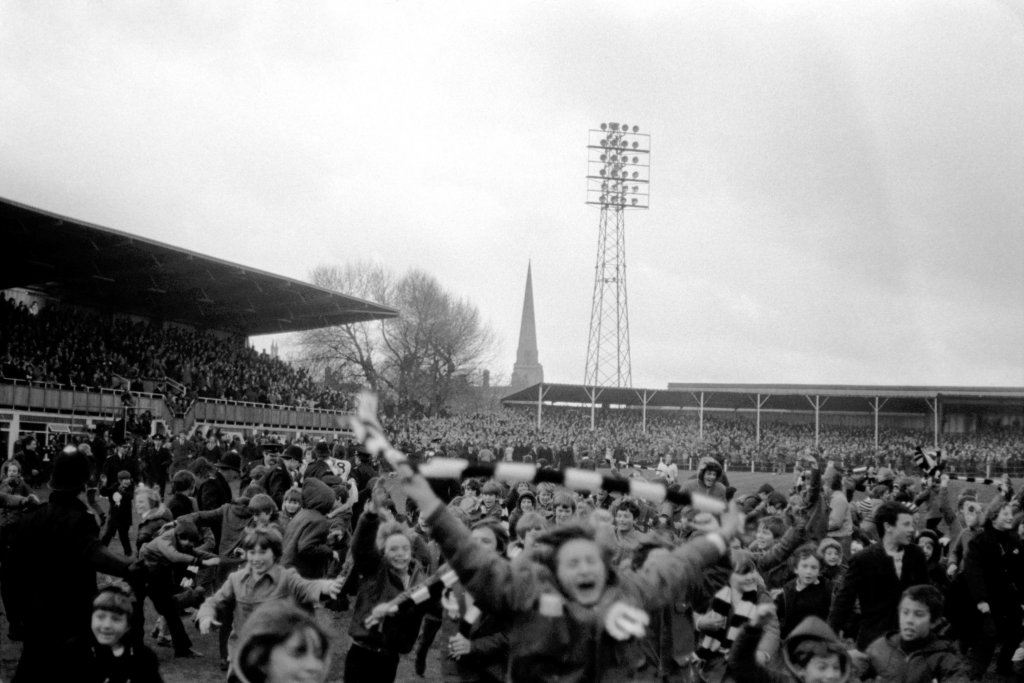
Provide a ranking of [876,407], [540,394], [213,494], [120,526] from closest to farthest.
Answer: [213,494], [120,526], [876,407], [540,394]

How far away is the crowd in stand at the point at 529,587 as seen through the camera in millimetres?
3578

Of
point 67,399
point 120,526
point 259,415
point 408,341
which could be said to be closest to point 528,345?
point 408,341

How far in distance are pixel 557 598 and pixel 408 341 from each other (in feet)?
193

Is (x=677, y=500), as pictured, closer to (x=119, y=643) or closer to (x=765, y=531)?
(x=119, y=643)

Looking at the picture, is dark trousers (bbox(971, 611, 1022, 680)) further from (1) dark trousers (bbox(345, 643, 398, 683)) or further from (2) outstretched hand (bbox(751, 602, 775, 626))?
(1) dark trousers (bbox(345, 643, 398, 683))

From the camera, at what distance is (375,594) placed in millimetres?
5914

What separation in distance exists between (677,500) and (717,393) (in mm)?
52299

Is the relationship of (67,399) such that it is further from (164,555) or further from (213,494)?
(164,555)

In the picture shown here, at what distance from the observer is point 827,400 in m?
53.8

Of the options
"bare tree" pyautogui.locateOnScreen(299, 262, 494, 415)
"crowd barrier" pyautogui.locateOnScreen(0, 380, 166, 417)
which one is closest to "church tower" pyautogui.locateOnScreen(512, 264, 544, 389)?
"bare tree" pyautogui.locateOnScreen(299, 262, 494, 415)

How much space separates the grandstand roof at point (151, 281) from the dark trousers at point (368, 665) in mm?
25620

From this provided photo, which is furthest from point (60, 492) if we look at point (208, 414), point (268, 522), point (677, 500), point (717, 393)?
point (717, 393)

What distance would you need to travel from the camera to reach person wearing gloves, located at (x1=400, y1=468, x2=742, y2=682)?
352 cm

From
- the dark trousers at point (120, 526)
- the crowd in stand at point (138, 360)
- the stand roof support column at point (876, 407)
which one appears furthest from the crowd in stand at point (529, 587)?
the stand roof support column at point (876, 407)
